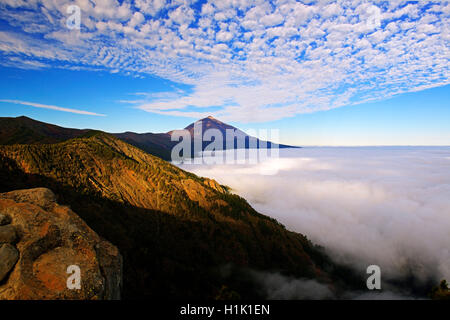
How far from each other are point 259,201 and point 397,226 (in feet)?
379

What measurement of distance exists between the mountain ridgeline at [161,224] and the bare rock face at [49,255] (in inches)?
845

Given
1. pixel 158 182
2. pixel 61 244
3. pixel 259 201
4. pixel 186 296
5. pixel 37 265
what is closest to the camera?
pixel 37 265

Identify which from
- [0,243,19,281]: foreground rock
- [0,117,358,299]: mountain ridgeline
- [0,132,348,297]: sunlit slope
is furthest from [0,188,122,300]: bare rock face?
[0,132,348,297]: sunlit slope

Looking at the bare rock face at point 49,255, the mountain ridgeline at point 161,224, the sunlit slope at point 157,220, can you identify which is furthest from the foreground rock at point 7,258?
the sunlit slope at point 157,220

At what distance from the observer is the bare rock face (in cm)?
1094

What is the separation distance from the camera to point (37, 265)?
1173 centimetres

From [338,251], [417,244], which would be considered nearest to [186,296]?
[338,251]

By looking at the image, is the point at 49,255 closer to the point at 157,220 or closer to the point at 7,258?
the point at 7,258

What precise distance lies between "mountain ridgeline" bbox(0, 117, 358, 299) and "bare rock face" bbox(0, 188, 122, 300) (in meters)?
21.5

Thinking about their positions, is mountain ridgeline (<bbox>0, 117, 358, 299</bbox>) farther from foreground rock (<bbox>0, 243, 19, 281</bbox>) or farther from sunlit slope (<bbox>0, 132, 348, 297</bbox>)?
foreground rock (<bbox>0, 243, 19, 281</bbox>)

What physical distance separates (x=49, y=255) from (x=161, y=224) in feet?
220

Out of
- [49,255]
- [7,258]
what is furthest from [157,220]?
[7,258]

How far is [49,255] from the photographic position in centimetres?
1240

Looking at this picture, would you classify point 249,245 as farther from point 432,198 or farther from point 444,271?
point 432,198
